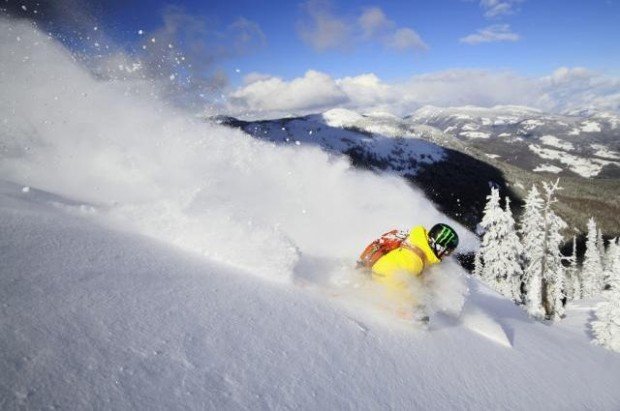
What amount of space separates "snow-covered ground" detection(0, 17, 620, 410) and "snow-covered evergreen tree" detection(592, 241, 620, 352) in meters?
7.78

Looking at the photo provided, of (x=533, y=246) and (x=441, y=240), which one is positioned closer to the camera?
(x=441, y=240)

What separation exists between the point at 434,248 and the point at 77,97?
11690 millimetres

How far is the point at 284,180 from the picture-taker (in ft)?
37.7

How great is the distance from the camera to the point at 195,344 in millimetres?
3336

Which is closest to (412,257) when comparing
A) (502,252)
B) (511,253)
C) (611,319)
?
(611,319)

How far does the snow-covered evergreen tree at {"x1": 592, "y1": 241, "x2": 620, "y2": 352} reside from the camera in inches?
615

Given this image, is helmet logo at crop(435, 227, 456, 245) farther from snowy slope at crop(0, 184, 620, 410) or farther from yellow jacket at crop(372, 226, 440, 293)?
snowy slope at crop(0, 184, 620, 410)

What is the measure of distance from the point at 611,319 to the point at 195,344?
2008 centimetres

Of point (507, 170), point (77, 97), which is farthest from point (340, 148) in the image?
point (77, 97)

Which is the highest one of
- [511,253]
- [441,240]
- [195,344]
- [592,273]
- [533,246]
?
[195,344]

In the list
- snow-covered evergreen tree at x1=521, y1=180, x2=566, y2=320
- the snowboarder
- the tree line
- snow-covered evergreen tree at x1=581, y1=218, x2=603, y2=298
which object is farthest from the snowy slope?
snow-covered evergreen tree at x1=581, y1=218, x2=603, y2=298

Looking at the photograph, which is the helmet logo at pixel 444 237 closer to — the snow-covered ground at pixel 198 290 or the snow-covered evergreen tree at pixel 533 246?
the snow-covered ground at pixel 198 290

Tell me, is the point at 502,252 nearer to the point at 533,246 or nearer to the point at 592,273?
the point at 533,246

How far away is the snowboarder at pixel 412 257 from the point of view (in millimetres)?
6121
